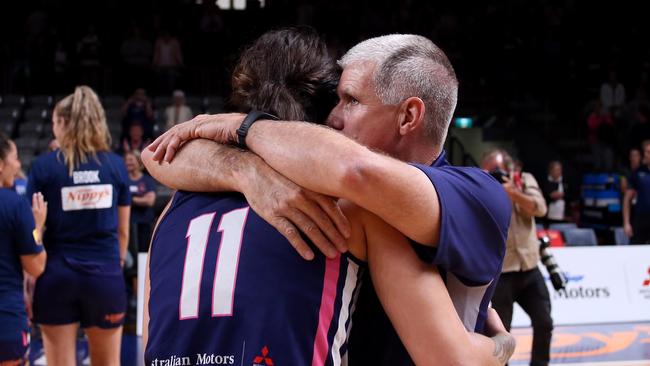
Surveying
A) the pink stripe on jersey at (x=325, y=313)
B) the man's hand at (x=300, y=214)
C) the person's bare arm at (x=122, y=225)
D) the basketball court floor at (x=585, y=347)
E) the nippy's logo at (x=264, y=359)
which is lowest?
the basketball court floor at (x=585, y=347)

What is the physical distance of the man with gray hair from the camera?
4.52ft

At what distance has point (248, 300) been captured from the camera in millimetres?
1416

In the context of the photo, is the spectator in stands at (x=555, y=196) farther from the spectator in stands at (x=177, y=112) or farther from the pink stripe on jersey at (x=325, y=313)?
the pink stripe on jersey at (x=325, y=313)

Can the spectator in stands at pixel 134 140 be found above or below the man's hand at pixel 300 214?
below

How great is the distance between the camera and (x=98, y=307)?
14.6ft

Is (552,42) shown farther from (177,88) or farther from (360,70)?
(360,70)

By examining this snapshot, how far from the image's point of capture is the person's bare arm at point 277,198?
1415mm

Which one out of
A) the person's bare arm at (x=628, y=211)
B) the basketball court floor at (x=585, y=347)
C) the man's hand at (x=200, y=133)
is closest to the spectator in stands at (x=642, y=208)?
the person's bare arm at (x=628, y=211)

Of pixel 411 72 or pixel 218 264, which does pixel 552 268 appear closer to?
pixel 411 72

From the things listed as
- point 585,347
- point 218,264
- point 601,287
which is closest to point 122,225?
point 218,264

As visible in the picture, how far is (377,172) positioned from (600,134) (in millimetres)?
12778

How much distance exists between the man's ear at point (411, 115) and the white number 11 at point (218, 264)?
0.37m

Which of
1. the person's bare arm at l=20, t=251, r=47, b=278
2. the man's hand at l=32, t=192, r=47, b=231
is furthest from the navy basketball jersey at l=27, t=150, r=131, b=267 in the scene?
the person's bare arm at l=20, t=251, r=47, b=278

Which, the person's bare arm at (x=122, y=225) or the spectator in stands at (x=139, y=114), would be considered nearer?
the person's bare arm at (x=122, y=225)
